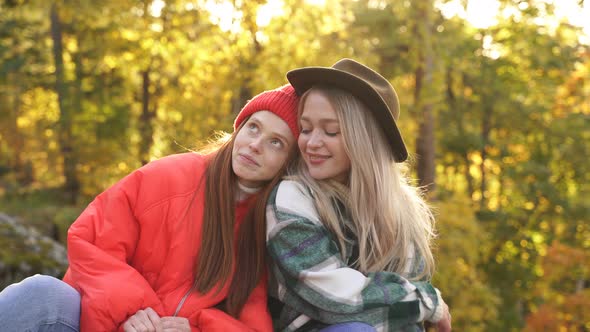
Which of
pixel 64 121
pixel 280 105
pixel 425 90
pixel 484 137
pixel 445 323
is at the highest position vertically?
pixel 280 105

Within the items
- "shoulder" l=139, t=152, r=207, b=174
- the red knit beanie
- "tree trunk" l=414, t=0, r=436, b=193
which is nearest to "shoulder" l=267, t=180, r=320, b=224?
the red knit beanie

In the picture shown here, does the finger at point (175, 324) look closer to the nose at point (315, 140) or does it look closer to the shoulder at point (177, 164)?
the shoulder at point (177, 164)

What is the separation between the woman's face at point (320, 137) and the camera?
2.58 m

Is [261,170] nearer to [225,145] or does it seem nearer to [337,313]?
[225,145]

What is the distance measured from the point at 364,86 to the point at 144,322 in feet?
3.88

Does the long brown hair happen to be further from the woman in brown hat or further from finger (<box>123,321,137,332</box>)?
finger (<box>123,321,137,332</box>)

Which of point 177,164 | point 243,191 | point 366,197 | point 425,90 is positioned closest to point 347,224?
point 366,197

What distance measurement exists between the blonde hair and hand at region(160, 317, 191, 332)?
64 centimetres

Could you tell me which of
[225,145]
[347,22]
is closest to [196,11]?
[347,22]

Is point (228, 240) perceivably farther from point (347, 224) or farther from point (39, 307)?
point (39, 307)

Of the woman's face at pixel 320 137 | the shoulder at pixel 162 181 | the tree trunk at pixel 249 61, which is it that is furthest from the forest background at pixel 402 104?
the shoulder at pixel 162 181

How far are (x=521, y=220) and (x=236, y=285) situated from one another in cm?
1486

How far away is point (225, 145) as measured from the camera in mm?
2732

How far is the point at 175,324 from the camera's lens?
2305 millimetres
